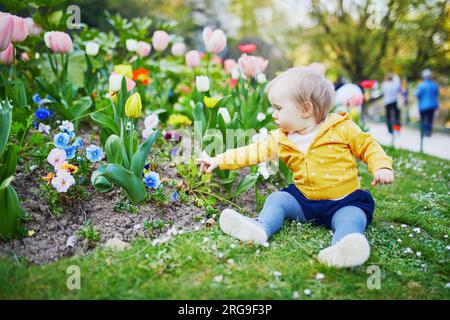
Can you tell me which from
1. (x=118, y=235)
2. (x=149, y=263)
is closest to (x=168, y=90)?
(x=118, y=235)

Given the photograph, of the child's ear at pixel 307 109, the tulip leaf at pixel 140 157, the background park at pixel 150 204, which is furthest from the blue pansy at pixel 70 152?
the child's ear at pixel 307 109

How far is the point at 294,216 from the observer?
7.47ft

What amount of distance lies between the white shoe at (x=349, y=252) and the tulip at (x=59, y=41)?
2.32 metres

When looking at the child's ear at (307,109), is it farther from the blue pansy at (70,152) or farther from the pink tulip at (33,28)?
the pink tulip at (33,28)

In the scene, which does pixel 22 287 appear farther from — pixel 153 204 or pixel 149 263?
pixel 153 204

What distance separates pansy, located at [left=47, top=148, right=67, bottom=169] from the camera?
215 centimetres

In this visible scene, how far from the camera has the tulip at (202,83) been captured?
275 centimetres

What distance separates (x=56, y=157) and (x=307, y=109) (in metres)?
1.33

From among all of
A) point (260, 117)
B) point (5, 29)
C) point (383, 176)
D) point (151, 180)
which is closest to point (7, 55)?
point (5, 29)

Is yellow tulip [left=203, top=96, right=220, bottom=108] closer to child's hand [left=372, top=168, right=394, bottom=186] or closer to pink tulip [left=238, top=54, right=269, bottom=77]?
pink tulip [left=238, top=54, right=269, bottom=77]

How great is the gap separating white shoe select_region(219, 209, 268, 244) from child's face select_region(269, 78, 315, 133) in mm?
548

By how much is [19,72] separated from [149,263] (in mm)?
2499

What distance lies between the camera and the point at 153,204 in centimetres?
232
